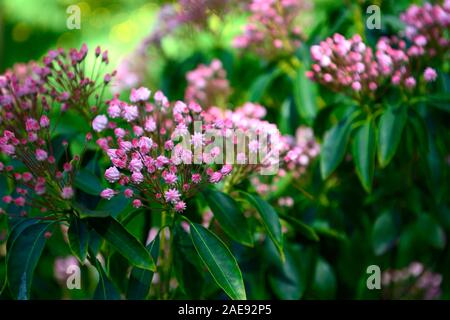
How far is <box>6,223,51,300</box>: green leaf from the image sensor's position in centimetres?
104

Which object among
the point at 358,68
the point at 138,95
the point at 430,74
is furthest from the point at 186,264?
the point at 430,74

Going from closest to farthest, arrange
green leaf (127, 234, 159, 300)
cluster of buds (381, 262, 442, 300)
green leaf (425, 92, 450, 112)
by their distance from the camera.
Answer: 1. green leaf (127, 234, 159, 300)
2. green leaf (425, 92, 450, 112)
3. cluster of buds (381, 262, 442, 300)

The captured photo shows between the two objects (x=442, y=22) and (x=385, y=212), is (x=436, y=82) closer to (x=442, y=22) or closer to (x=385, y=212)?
(x=442, y=22)

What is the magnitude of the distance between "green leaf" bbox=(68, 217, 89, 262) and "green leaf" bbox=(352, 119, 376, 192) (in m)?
0.57

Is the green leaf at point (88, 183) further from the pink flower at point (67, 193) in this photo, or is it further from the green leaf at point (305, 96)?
the green leaf at point (305, 96)

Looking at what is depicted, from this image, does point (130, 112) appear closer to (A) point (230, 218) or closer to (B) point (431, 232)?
(A) point (230, 218)

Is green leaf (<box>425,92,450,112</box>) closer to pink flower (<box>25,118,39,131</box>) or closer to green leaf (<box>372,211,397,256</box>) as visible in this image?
green leaf (<box>372,211,397,256</box>)

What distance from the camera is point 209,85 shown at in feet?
5.84

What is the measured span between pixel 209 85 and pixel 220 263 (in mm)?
812

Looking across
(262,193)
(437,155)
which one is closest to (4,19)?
(262,193)

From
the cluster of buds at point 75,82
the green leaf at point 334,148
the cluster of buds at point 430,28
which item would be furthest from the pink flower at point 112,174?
the cluster of buds at point 430,28

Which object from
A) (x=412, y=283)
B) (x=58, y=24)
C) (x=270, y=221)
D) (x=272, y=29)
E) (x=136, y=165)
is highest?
(x=58, y=24)

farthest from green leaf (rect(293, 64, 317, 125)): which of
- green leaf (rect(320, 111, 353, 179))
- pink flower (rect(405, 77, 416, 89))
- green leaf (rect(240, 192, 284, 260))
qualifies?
green leaf (rect(240, 192, 284, 260))
